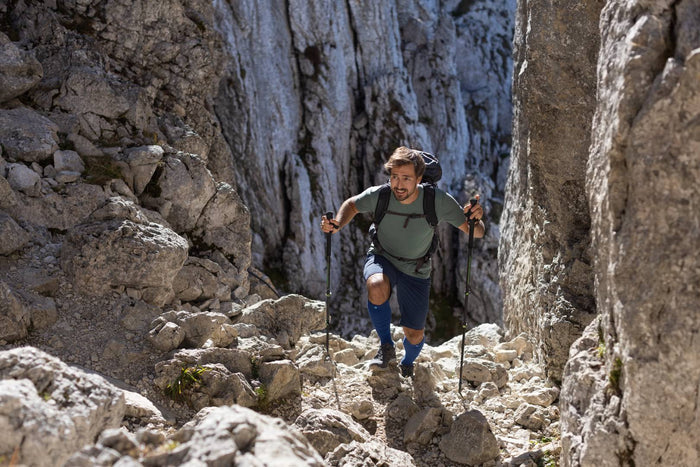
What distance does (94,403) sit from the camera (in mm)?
4004

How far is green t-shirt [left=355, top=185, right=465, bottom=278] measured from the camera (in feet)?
24.6

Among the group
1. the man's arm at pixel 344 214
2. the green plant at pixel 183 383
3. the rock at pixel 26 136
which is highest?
the rock at pixel 26 136

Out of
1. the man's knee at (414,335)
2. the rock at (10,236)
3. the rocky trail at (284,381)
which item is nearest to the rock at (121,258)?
the rocky trail at (284,381)

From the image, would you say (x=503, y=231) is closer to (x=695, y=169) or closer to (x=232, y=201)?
(x=232, y=201)

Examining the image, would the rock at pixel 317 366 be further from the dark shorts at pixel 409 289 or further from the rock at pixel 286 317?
the dark shorts at pixel 409 289

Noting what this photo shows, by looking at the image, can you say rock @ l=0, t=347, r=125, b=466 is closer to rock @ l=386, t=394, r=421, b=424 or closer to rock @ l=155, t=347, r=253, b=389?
rock @ l=155, t=347, r=253, b=389

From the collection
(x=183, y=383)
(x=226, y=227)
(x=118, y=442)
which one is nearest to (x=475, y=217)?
(x=183, y=383)

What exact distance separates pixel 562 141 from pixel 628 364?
4.71 meters

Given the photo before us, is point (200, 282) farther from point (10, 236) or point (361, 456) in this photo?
point (361, 456)

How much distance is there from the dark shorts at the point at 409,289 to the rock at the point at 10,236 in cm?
497

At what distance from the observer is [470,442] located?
21.3 feet

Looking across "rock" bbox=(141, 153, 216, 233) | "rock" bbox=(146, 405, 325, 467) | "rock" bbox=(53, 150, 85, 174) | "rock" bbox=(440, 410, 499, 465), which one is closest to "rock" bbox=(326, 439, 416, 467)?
"rock" bbox=(440, 410, 499, 465)

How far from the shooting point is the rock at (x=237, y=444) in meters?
3.24

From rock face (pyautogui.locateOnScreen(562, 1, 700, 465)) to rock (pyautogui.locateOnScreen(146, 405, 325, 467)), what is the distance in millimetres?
2620
